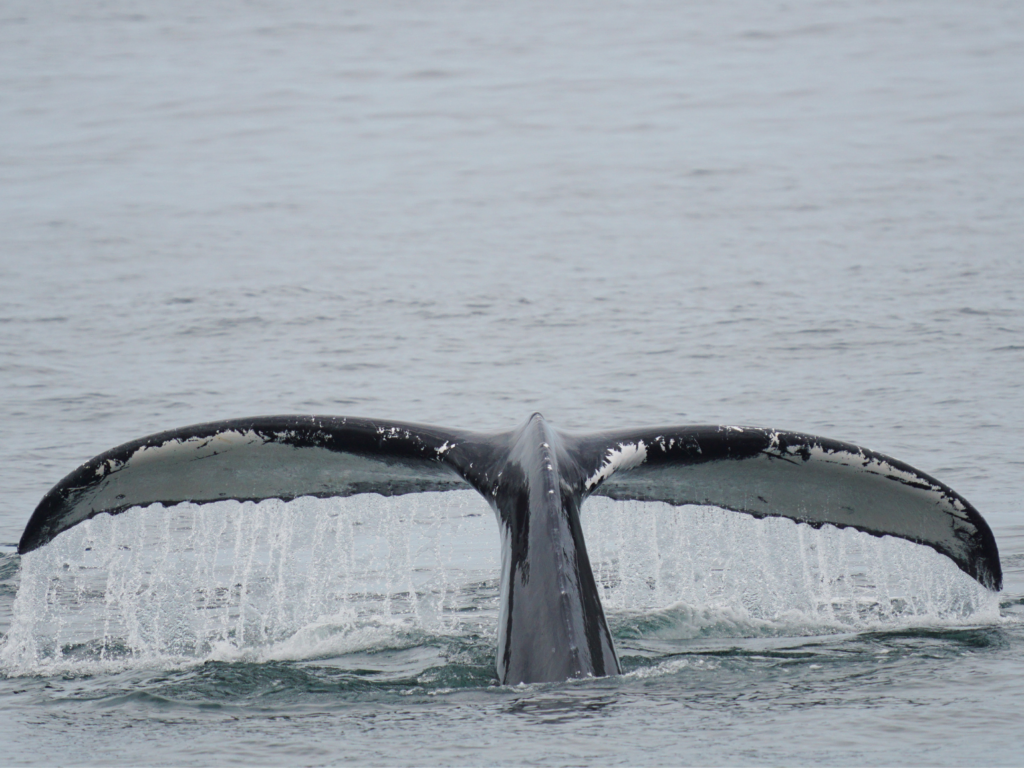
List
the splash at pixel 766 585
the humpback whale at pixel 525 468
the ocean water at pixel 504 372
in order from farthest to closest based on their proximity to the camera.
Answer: the splash at pixel 766 585 → the humpback whale at pixel 525 468 → the ocean water at pixel 504 372

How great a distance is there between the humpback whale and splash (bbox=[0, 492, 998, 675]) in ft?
0.67

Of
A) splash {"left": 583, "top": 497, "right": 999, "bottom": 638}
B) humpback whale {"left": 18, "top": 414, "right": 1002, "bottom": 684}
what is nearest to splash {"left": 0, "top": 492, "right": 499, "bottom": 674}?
humpback whale {"left": 18, "top": 414, "right": 1002, "bottom": 684}

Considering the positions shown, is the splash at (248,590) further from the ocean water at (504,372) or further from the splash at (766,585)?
the splash at (766,585)

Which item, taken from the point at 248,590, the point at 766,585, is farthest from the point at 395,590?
the point at 766,585

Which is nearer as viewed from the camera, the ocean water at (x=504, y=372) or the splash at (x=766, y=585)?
the ocean water at (x=504, y=372)

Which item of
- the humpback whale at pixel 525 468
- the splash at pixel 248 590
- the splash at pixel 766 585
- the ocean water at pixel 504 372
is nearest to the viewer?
the ocean water at pixel 504 372

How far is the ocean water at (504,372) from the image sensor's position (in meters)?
5.86

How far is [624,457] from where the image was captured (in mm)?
6258

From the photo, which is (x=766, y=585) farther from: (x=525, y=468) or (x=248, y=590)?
(x=248, y=590)

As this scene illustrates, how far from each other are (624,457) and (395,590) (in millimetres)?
2690

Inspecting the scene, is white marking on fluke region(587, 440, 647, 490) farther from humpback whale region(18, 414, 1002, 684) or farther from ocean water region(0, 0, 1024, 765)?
ocean water region(0, 0, 1024, 765)

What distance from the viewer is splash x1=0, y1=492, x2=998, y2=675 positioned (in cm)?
706

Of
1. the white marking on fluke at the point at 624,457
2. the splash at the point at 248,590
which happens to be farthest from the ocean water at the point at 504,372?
the white marking on fluke at the point at 624,457

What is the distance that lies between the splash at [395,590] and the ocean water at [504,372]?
4cm
